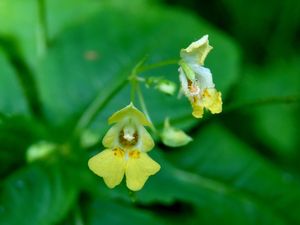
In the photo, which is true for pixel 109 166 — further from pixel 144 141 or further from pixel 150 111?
pixel 150 111

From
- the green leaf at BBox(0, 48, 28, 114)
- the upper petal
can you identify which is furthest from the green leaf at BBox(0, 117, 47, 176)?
the upper petal

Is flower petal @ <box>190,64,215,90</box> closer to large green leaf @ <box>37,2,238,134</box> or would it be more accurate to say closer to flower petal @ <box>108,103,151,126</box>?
flower petal @ <box>108,103,151,126</box>

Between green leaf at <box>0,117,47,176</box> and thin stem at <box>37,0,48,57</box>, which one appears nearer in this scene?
green leaf at <box>0,117,47,176</box>

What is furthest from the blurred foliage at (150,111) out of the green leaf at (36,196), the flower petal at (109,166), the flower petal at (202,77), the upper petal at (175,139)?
the flower petal at (109,166)

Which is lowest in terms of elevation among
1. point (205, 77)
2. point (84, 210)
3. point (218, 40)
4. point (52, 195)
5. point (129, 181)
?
point (84, 210)

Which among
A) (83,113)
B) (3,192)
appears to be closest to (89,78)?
(83,113)

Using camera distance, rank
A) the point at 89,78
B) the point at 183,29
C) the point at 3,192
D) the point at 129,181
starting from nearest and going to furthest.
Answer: the point at 129,181
the point at 3,192
the point at 89,78
the point at 183,29

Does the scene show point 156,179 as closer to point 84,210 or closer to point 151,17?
point 84,210
